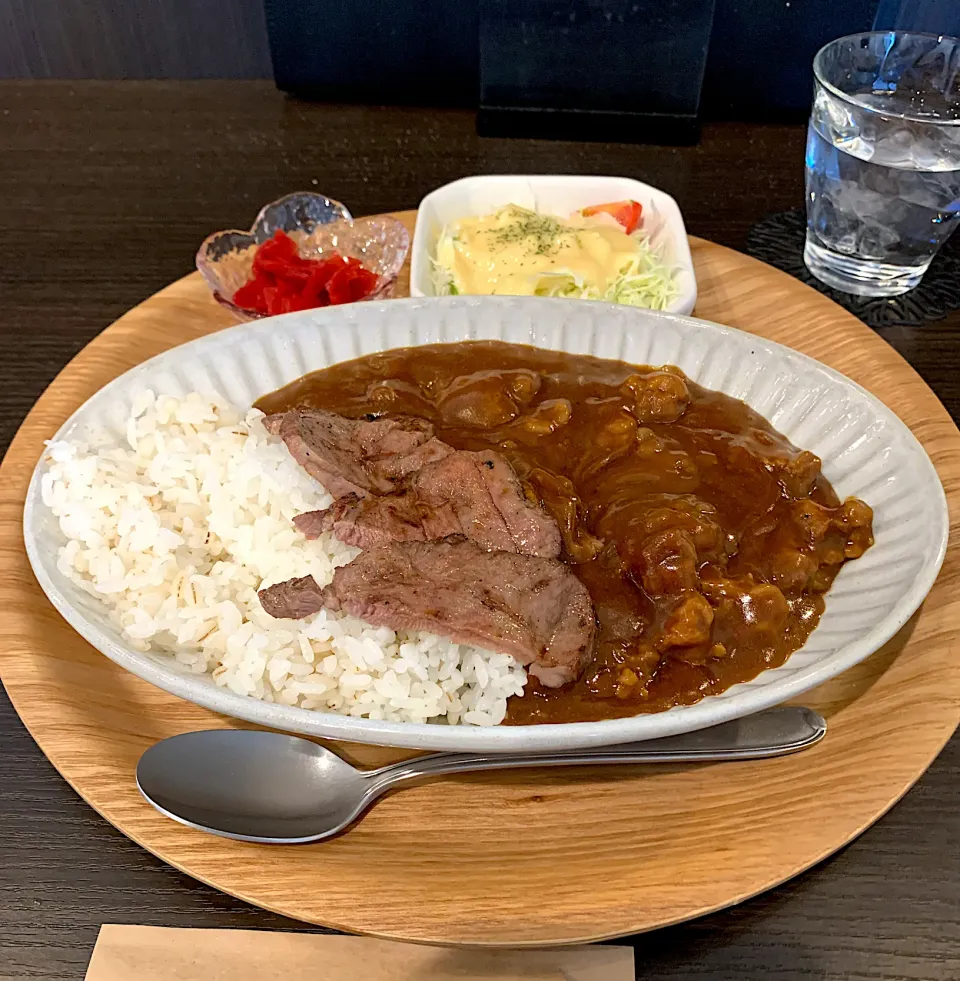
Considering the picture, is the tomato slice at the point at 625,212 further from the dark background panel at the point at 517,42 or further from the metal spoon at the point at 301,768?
the metal spoon at the point at 301,768

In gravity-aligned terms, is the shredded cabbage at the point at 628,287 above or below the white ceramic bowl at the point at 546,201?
below

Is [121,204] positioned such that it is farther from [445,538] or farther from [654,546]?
[654,546]

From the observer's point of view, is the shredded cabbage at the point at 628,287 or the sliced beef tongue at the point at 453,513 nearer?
the sliced beef tongue at the point at 453,513

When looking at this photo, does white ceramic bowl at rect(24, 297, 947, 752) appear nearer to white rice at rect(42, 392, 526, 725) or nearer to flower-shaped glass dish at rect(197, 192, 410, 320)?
white rice at rect(42, 392, 526, 725)

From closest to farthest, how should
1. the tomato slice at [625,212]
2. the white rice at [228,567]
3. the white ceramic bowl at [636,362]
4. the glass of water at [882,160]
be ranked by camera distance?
the white ceramic bowl at [636,362]
the white rice at [228,567]
the glass of water at [882,160]
the tomato slice at [625,212]

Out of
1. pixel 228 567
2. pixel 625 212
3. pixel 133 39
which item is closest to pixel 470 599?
pixel 228 567

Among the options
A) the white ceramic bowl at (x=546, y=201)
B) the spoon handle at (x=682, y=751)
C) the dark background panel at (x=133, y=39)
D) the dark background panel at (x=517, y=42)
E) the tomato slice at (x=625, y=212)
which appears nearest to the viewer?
the spoon handle at (x=682, y=751)

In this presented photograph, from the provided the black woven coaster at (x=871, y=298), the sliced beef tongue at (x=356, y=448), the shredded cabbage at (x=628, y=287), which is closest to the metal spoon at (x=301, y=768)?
the sliced beef tongue at (x=356, y=448)

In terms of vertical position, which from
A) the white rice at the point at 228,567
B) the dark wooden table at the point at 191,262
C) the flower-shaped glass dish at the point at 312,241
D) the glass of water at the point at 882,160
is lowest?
the dark wooden table at the point at 191,262

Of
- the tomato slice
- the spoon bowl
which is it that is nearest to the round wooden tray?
the spoon bowl
